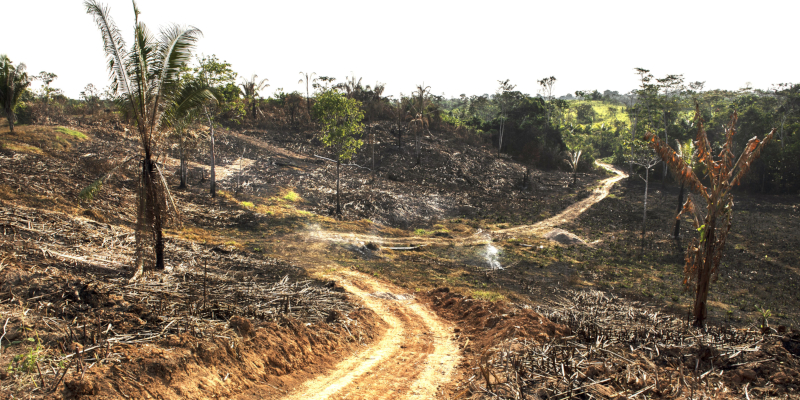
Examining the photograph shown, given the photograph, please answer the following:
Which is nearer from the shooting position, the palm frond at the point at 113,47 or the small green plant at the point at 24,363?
the small green plant at the point at 24,363

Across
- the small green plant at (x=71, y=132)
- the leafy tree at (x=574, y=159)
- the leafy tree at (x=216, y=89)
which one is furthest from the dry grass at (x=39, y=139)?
the leafy tree at (x=574, y=159)

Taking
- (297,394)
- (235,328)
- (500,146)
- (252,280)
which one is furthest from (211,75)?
(500,146)

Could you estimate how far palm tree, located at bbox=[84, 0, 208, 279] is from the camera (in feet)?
31.9

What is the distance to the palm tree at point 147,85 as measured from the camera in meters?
9.72

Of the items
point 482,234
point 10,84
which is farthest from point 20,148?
point 482,234

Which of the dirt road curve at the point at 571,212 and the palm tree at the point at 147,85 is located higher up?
the palm tree at the point at 147,85

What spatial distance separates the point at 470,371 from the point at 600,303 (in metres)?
6.09

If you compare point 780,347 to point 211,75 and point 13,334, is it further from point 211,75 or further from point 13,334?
point 211,75

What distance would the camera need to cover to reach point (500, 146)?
51188 mm

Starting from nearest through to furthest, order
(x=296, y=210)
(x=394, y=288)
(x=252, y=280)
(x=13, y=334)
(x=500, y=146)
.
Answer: (x=13, y=334) → (x=252, y=280) → (x=394, y=288) → (x=296, y=210) → (x=500, y=146)

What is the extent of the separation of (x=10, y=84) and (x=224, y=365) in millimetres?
26638

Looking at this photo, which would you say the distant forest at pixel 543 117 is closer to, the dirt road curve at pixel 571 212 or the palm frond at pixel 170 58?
the dirt road curve at pixel 571 212

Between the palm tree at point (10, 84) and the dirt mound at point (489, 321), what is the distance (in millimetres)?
26278

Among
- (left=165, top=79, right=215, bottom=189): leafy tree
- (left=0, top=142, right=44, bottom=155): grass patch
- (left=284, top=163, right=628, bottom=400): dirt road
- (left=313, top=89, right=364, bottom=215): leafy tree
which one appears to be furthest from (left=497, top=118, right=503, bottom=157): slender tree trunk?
(left=165, top=79, right=215, bottom=189): leafy tree
